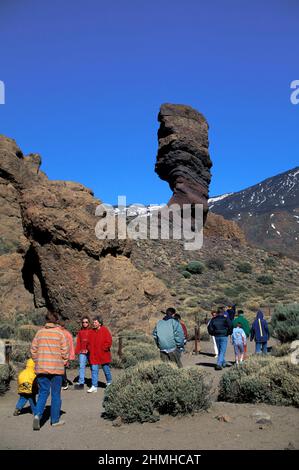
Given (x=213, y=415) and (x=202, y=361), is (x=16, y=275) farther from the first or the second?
(x=213, y=415)

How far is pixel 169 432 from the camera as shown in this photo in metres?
5.69

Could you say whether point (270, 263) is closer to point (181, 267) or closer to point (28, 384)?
point (181, 267)

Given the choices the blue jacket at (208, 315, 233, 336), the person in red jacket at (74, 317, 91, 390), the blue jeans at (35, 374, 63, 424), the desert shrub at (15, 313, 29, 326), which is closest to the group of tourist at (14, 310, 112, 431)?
the blue jeans at (35, 374, 63, 424)

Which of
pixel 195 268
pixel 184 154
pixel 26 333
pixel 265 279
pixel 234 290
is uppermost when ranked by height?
pixel 184 154

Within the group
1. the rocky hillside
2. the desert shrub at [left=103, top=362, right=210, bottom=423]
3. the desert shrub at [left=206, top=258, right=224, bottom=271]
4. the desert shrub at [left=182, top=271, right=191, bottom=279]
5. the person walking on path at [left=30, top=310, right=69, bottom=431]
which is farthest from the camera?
the desert shrub at [left=206, top=258, right=224, bottom=271]

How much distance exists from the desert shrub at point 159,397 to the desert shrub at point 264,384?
853 millimetres

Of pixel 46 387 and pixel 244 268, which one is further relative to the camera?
pixel 244 268

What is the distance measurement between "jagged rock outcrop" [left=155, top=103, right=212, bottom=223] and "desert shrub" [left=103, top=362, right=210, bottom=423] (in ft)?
113

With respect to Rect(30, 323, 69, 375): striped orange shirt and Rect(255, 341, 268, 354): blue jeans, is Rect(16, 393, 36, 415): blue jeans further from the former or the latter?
Rect(255, 341, 268, 354): blue jeans

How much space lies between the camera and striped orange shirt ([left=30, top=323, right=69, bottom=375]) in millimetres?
6086

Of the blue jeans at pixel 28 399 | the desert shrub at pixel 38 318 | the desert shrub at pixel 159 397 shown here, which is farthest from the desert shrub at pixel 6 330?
the desert shrub at pixel 159 397

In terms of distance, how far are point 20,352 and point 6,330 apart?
2819 millimetres

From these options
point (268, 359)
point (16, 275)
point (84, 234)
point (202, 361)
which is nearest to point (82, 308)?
point (84, 234)

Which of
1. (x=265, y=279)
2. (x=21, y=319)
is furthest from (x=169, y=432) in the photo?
(x=265, y=279)
